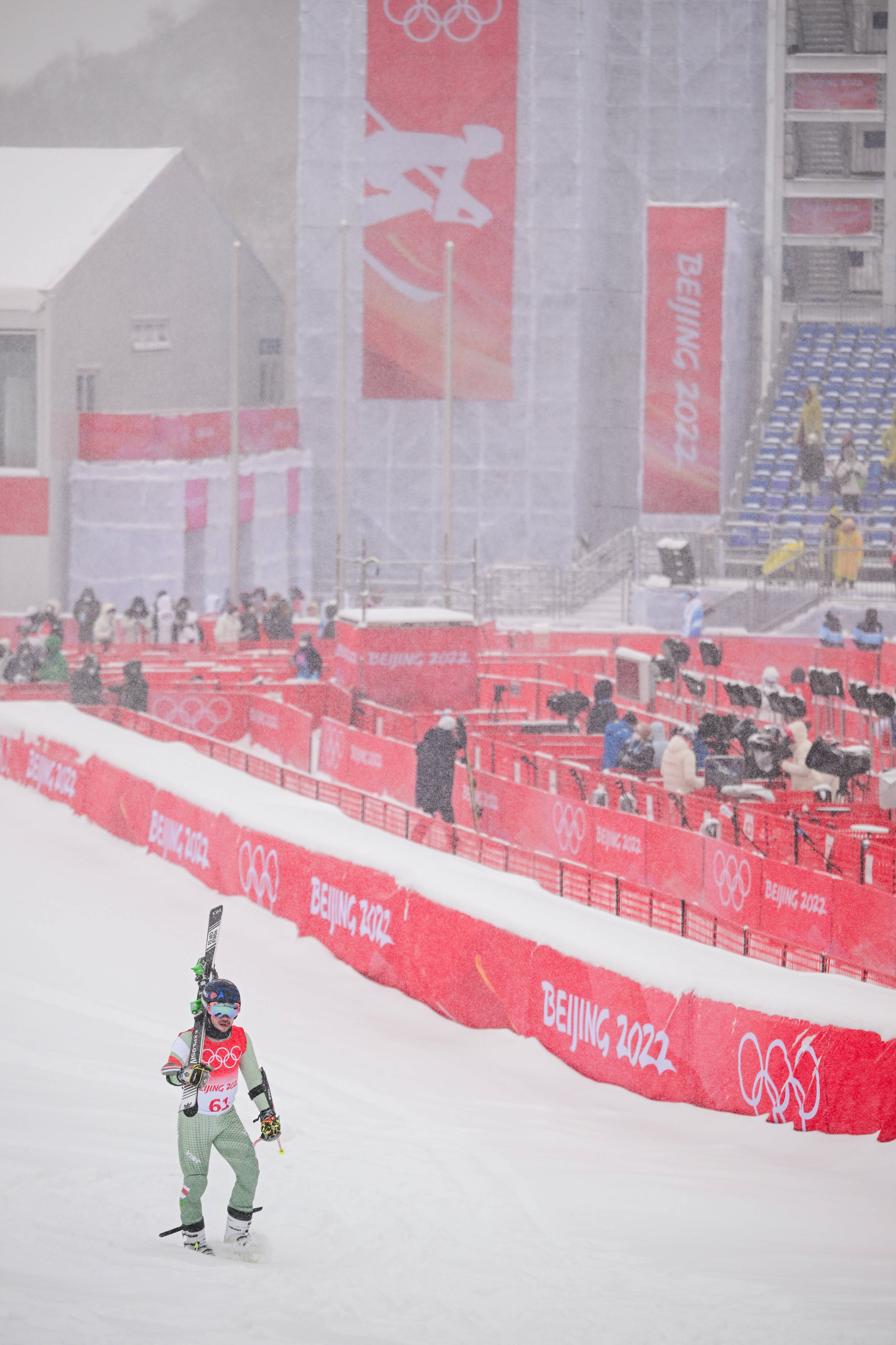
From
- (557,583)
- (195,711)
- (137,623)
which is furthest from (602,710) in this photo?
(557,583)

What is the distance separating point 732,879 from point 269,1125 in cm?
857

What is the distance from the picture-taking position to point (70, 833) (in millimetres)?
20297

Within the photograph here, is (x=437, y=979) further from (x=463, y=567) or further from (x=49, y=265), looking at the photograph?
(x=463, y=567)

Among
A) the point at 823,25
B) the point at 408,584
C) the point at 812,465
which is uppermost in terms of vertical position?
the point at 823,25

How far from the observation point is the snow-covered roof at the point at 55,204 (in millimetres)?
45625

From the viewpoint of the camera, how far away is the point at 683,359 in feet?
152

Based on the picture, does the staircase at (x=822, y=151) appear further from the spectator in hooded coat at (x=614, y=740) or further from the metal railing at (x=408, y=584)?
the spectator in hooded coat at (x=614, y=740)

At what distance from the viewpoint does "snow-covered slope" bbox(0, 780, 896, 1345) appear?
8414mm

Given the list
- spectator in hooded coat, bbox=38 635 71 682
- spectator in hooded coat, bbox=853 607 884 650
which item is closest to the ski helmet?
spectator in hooded coat, bbox=38 635 71 682

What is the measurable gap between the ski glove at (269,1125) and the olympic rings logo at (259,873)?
26.2 feet

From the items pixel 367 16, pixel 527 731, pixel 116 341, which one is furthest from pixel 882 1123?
pixel 367 16

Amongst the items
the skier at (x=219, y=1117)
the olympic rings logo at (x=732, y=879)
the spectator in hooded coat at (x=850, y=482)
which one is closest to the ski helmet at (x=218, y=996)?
the skier at (x=219, y=1117)

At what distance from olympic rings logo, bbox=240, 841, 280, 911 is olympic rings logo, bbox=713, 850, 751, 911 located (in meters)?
3.80

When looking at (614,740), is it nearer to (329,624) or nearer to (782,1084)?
(782,1084)
